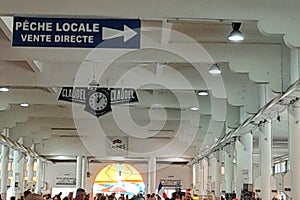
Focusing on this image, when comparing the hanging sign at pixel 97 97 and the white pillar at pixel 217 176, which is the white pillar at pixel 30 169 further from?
the hanging sign at pixel 97 97

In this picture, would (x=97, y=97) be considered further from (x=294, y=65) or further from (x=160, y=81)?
(x=294, y=65)

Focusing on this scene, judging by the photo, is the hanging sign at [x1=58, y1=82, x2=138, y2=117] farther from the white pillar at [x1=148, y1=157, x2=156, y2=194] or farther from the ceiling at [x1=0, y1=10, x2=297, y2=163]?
the white pillar at [x1=148, y1=157, x2=156, y2=194]

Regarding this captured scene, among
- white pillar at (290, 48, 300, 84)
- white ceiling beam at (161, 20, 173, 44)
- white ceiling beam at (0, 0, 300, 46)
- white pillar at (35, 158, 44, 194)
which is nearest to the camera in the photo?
white ceiling beam at (0, 0, 300, 46)

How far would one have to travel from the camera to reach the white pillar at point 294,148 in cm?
832

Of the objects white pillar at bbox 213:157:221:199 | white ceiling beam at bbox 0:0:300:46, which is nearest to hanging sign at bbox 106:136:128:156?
white pillar at bbox 213:157:221:199

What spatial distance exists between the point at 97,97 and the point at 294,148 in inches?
158

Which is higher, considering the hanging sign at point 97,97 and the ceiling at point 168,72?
the ceiling at point 168,72

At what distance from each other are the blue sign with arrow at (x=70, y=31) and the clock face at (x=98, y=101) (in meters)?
3.94

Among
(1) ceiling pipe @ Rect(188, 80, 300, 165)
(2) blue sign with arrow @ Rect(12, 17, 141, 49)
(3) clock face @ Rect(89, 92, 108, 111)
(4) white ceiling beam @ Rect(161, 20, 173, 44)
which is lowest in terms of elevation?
(1) ceiling pipe @ Rect(188, 80, 300, 165)

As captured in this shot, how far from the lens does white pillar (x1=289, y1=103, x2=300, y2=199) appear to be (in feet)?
27.3

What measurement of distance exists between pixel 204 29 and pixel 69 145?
16.8m

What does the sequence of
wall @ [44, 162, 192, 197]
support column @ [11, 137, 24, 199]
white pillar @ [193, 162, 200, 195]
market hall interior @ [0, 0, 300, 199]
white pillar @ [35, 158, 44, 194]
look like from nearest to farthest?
market hall interior @ [0, 0, 300, 199], support column @ [11, 137, 24, 199], white pillar @ [193, 162, 200, 195], white pillar @ [35, 158, 44, 194], wall @ [44, 162, 192, 197]

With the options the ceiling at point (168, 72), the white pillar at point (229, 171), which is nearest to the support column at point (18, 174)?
the ceiling at point (168, 72)

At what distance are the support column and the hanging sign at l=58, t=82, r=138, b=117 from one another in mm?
8610
